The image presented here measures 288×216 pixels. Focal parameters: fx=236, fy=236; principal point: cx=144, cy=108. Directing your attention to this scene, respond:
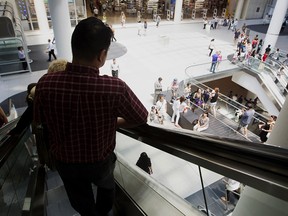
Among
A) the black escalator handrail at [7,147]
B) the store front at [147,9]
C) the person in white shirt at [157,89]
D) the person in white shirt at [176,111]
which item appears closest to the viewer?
the black escalator handrail at [7,147]

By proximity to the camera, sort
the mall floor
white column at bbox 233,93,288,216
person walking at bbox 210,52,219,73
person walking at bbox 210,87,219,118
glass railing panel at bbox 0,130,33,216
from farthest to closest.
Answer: person walking at bbox 210,52,219,73 → person walking at bbox 210,87,219,118 → the mall floor → glass railing panel at bbox 0,130,33,216 → white column at bbox 233,93,288,216

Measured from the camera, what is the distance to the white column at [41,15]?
63.6 feet

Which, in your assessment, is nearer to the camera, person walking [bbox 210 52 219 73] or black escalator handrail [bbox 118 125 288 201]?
black escalator handrail [bbox 118 125 288 201]

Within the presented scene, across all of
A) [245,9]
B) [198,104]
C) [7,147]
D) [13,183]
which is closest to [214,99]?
[198,104]

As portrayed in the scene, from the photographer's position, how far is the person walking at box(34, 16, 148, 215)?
144 cm

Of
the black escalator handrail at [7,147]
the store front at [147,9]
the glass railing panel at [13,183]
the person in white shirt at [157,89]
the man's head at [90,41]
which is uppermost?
the man's head at [90,41]

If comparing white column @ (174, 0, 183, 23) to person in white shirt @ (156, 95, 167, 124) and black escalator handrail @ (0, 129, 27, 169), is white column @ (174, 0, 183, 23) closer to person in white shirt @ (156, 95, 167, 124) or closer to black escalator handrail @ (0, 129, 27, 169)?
person in white shirt @ (156, 95, 167, 124)

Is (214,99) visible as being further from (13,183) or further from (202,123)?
(13,183)

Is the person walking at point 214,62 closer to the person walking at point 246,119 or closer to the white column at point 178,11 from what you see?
the person walking at point 246,119

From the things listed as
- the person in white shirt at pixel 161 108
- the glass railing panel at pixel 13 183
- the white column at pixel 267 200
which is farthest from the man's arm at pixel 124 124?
the person in white shirt at pixel 161 108

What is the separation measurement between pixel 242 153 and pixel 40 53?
18129mm

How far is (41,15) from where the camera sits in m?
20.2

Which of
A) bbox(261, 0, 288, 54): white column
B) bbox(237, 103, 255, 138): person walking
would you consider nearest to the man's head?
bbox(237, 103, 255, 138): person walking

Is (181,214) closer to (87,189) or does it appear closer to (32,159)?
(87,189)
